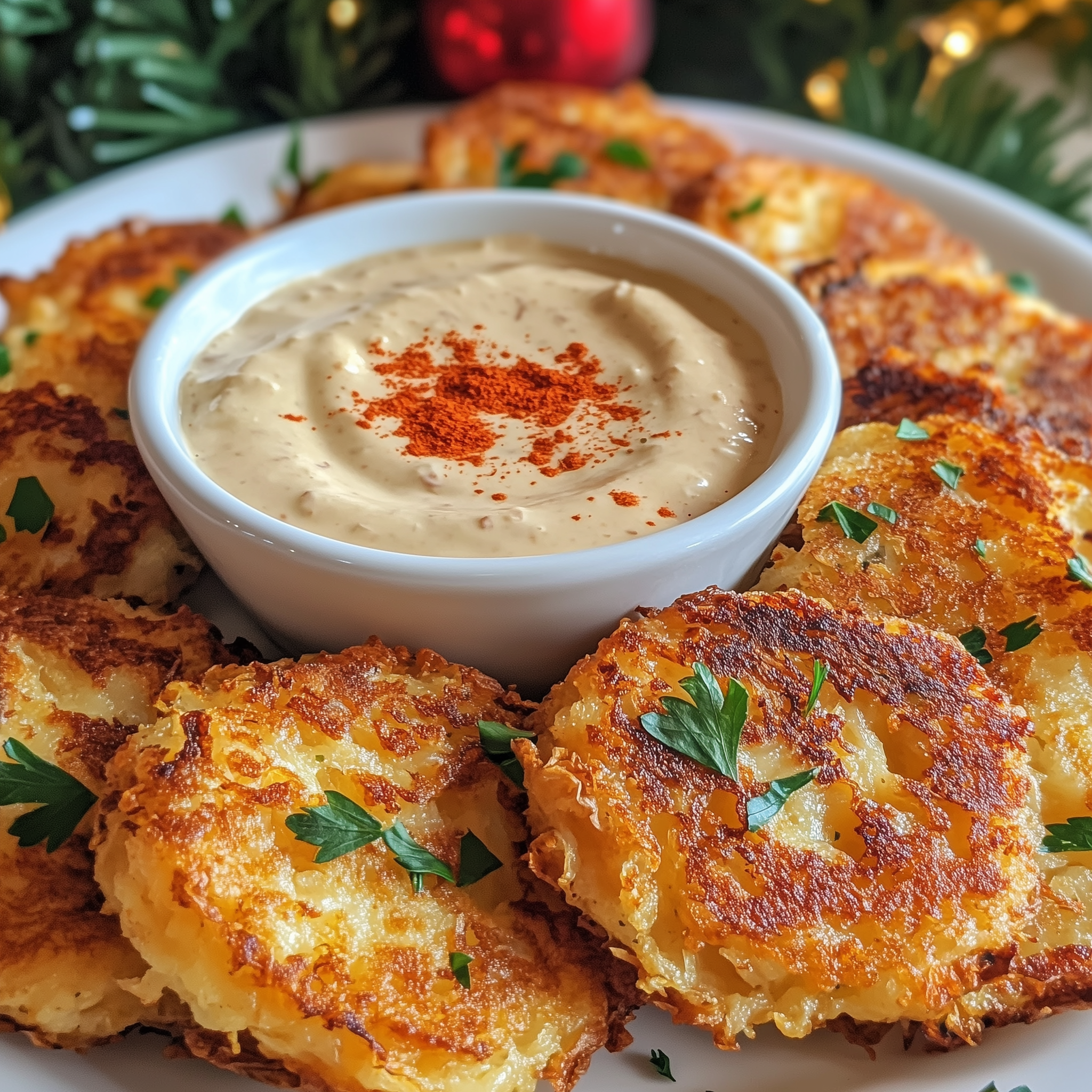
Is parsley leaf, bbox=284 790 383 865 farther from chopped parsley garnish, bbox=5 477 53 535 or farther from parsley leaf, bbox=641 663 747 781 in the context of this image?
chopped parsley garnish, bbox=5 477 53 535

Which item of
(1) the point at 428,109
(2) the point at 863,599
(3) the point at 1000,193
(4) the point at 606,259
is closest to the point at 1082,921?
(2) the point at 863,599

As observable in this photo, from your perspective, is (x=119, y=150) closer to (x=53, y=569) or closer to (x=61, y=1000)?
(x=53, y=569)

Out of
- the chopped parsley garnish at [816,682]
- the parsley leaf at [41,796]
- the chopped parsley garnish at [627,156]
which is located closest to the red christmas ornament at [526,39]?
the chopped parsley garnish at [627,156]

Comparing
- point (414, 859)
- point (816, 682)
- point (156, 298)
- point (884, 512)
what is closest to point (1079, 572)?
point (884, 512)

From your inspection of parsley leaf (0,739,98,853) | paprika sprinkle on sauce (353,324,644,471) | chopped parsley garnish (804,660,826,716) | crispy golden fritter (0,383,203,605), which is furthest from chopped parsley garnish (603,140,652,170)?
parsley leaf (0,739,98,853)

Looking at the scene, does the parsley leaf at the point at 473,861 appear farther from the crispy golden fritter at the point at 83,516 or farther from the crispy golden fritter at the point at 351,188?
the crispy golden fritter at the point at 351,188
